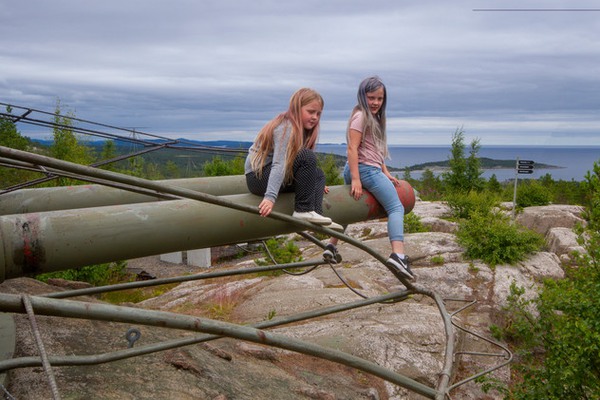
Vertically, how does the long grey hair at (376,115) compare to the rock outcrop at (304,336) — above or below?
above

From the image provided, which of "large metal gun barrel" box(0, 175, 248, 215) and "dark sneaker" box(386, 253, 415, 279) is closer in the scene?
"dark sneaker" box(386, 253, 415, 279)

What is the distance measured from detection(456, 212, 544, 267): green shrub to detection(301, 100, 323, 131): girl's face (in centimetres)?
644

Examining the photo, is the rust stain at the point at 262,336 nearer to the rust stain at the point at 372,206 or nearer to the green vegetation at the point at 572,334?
the rust stain at the point at 372,206

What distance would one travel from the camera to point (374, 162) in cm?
430

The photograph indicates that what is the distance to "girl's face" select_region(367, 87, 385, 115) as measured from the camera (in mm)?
4445

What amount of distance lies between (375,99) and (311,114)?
83cm

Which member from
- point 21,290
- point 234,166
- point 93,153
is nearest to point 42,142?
point 93,153

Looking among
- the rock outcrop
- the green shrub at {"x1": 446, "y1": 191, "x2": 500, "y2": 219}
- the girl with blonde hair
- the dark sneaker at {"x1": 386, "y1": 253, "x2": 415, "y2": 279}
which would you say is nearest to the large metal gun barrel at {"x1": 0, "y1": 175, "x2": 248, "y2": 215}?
the rock outcrop

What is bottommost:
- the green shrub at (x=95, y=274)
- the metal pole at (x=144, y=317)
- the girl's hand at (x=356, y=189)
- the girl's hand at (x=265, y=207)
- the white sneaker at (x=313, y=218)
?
the green shrub at (x=95, y=274)

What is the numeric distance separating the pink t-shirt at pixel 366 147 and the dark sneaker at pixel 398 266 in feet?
2.07

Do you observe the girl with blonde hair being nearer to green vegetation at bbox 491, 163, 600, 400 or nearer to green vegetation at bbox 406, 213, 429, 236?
green vegetation at bbox 491, 163, 600, 400

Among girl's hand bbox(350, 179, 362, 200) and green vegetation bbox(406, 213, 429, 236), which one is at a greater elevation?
girl's hand bbox(350, 179, 362, 200)

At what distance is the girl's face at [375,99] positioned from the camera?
4.45 meters

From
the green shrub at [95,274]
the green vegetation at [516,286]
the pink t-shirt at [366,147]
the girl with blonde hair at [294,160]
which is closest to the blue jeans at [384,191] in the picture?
the pink t-shirt at [366,147]
